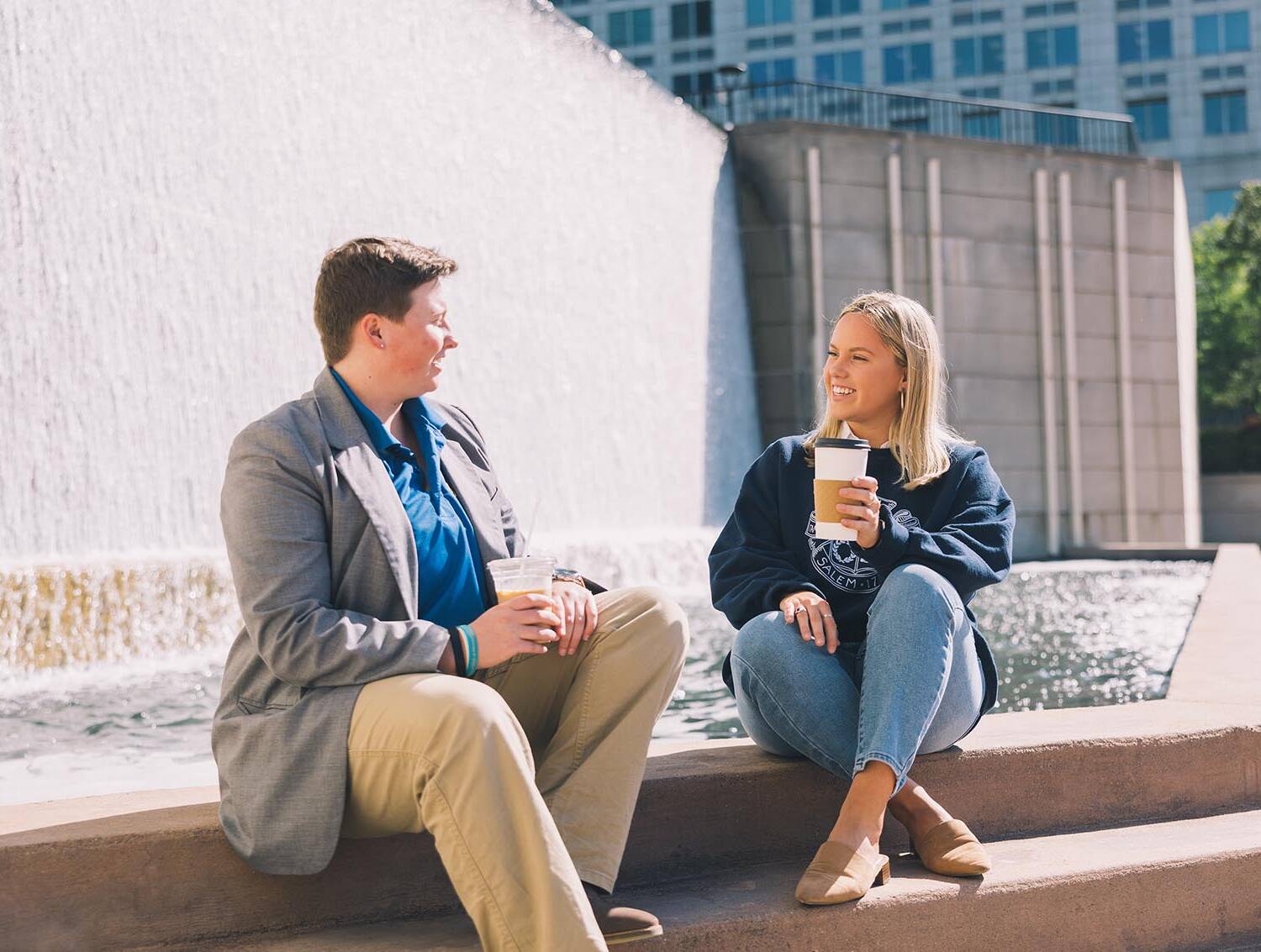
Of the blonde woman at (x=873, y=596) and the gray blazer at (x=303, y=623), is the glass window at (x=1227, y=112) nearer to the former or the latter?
the blonde woman at (x=873, y=596)

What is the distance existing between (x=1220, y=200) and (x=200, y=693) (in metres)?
47.0

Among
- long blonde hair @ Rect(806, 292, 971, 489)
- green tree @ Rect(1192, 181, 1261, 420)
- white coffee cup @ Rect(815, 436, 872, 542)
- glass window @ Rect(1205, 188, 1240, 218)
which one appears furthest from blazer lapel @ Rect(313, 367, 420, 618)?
glass window @ Rect(1205, 188, 1240, 218)

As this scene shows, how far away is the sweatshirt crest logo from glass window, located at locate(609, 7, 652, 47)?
48.6m

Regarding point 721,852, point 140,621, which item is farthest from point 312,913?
point 140,621

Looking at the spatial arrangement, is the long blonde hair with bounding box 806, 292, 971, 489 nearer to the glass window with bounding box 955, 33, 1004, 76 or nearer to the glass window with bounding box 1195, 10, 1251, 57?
the glass window with bounding box 955, 33, 1004, 76

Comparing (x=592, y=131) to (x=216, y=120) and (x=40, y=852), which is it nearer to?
(x=216, y=120)

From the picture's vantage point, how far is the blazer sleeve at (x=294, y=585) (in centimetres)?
233

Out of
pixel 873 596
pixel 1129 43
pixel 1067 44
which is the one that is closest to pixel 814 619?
pixel 873 596

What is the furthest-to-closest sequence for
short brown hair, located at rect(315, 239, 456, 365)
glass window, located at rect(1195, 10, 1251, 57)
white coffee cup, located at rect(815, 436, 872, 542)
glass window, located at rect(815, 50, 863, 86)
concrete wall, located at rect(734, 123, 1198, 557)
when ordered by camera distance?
glass window, located at rect(815, 50, 863, 86)
glass window, located at rect(1195, 10, 1251, 57)
concrete wall, located at rect(734, 123, 1198, 557)
white coffee cup, located at rect(815, 436, 872, 542)
short brown hair, located at rect(315, 239, 456, 365)

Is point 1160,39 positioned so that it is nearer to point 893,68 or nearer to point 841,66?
point 893,68

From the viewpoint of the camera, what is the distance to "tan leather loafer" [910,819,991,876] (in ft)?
9.21

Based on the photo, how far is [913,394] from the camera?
331 cm

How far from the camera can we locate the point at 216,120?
9.80 meters

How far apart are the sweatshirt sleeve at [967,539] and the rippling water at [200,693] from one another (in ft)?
4.94
